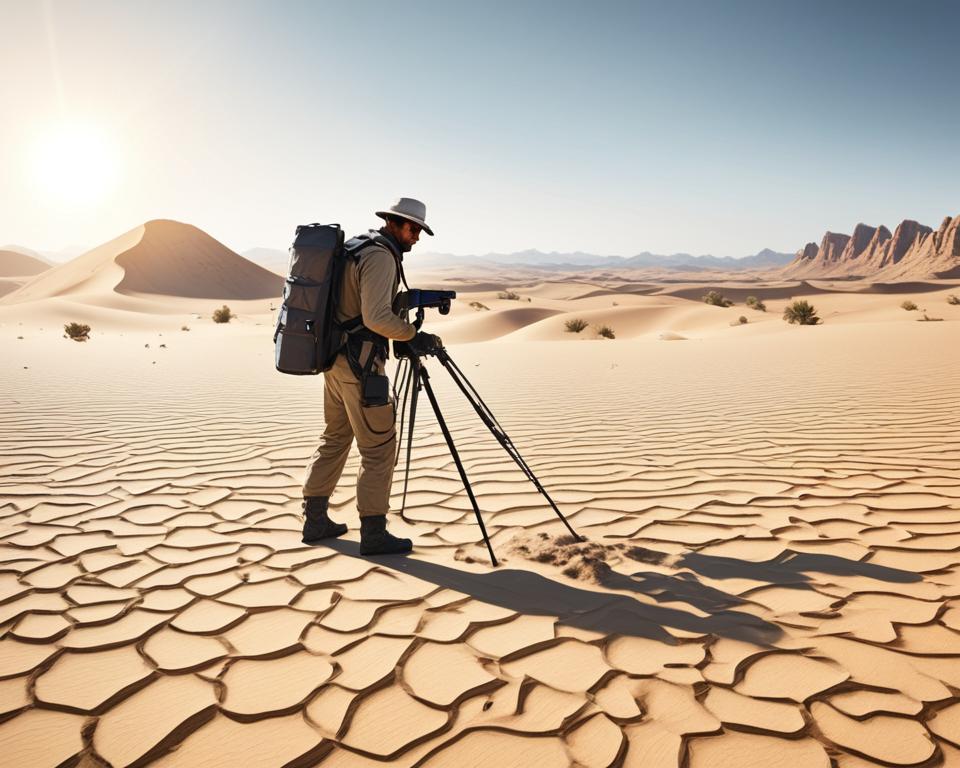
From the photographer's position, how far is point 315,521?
350cm

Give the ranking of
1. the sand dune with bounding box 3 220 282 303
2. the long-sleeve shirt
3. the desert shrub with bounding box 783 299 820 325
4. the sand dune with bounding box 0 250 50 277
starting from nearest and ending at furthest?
the long-sleeve shirt → the desert shrub with bounding box 783 299 820 325 → the sand dune with bounding box 3 220 282 303 → the sand dune with bounding box 0 250 50 277

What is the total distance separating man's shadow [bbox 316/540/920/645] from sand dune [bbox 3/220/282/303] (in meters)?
44.6

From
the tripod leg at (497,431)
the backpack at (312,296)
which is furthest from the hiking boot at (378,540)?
the backpack at (312,296)

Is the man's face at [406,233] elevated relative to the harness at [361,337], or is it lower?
elevated

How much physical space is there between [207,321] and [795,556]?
95.6 ft

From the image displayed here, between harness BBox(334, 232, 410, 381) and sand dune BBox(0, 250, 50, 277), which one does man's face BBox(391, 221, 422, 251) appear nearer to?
harness BBox(334, 232, 410, 381)

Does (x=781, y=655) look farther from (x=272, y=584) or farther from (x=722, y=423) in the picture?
(x=722, y=423)

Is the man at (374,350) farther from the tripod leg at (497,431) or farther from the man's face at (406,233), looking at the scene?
the tripod leg at (497,431)

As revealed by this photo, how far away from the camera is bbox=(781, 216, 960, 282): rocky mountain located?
97562 mm

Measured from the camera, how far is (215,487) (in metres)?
4.45

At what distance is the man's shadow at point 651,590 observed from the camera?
101 inches

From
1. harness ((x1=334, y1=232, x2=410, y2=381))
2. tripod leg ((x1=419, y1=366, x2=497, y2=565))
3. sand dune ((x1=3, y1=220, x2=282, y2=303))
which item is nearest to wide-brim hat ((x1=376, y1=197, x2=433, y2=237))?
harness ((x1=334, y1=232, x2=410, y2=381))

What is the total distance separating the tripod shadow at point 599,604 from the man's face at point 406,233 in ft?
5.65

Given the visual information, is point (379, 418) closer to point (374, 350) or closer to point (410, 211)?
point (374, 350)
